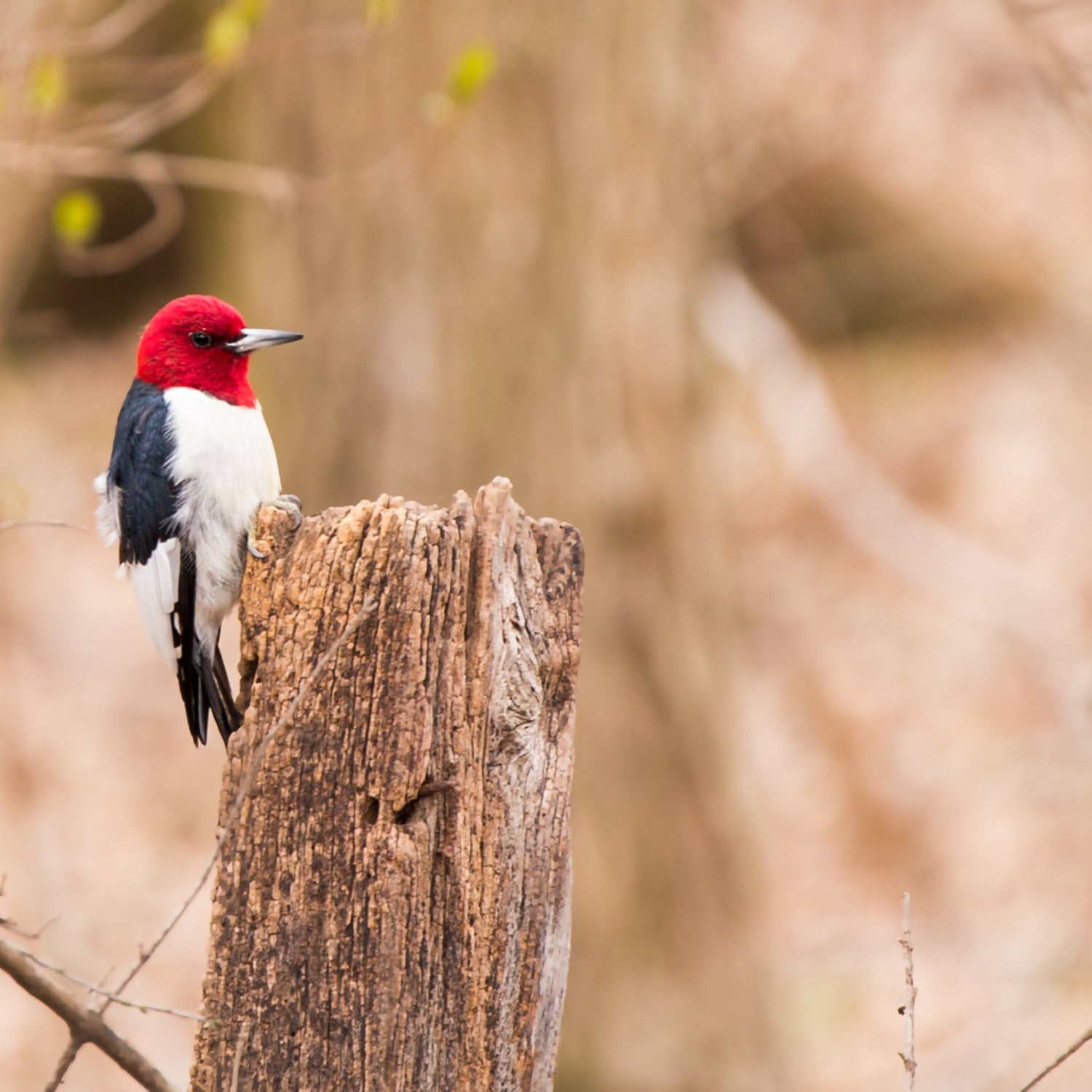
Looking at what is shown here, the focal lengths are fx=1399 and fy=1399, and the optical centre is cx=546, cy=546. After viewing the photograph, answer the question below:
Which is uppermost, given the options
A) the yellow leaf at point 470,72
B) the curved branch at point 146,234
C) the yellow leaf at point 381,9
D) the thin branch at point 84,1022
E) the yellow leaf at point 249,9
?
the curved branch at point 146,234

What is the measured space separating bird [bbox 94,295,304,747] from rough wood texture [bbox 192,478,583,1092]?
86cm

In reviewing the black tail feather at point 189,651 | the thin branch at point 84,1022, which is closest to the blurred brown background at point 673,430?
the black tail feather at point 189,651

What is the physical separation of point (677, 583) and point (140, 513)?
7.90 feet

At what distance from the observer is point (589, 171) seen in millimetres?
4652

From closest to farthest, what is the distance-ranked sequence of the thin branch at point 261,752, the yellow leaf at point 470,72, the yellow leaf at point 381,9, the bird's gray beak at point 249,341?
1. the thin branch at point 261,752
2. the bird's gray beak at point 249,341
3. the yellow leaf at point 381,9
4. the yellow leaf at point 470,72

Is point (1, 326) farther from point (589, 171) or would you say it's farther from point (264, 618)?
point (264, 618)

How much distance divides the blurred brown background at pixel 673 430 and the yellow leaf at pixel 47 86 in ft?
0.09

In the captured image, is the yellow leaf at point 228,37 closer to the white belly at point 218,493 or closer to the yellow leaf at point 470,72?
the yellow leaf at point 470,72

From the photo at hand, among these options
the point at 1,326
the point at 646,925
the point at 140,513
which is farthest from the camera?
the point at 1,326

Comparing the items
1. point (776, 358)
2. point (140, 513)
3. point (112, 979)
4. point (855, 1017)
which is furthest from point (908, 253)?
point (140, 513)

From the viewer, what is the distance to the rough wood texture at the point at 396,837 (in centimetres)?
176

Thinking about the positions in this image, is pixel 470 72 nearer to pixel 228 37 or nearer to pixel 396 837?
pixel 228 37

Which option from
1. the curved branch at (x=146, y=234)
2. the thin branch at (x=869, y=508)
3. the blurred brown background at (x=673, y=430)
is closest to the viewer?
the curved branch at (x=146, y=234)

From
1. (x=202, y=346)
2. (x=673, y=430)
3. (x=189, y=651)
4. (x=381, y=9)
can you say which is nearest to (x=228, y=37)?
(x=381, y=9)
